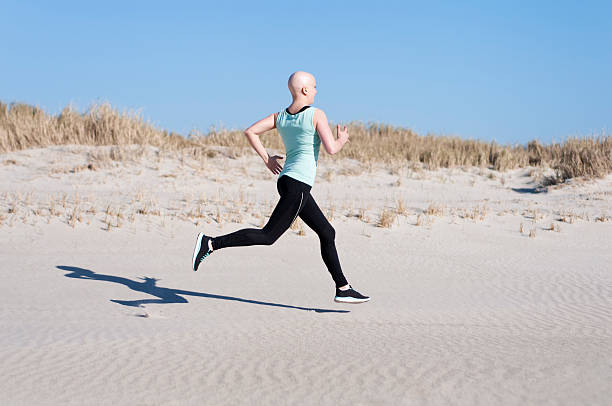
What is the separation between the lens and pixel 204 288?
6.74 meters

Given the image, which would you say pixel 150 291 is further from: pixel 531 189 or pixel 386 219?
pixel 531 189

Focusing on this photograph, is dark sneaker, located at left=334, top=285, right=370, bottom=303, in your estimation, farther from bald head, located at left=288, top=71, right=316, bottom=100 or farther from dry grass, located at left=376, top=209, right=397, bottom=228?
dry grass, located at left=376, top=209, right=397, bottom=228

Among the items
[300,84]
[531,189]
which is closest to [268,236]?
[300,84]

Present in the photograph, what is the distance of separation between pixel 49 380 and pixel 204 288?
3.36 m

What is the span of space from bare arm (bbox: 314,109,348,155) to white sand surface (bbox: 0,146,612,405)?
→ 1.41 meters

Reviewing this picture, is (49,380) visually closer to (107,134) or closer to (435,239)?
(435,239)

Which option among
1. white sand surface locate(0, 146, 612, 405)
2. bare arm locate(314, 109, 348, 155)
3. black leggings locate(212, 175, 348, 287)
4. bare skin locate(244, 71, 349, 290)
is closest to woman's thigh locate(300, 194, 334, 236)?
black leggings locate(212, 175, 348, 287)

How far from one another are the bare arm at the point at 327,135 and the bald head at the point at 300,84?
0.67 ft

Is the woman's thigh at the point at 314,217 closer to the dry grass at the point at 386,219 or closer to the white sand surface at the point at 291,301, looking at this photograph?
the white sand surface at the point at 291,301

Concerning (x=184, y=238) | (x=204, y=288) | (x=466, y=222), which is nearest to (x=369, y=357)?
(x=204, y=288)

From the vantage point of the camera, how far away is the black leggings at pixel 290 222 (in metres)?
4.72

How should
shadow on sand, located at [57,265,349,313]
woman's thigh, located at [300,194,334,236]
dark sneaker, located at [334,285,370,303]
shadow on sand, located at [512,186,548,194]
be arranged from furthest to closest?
shadow on sand, located at [512,186,548,194]
shadow on sand, located at [57,265,349,313]
dark sneaker, located at [334,285,370,303]
woman's thigh, located at [300,194,334,236]

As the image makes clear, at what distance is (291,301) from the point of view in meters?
6.13

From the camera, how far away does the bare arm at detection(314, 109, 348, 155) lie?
14.5ft
